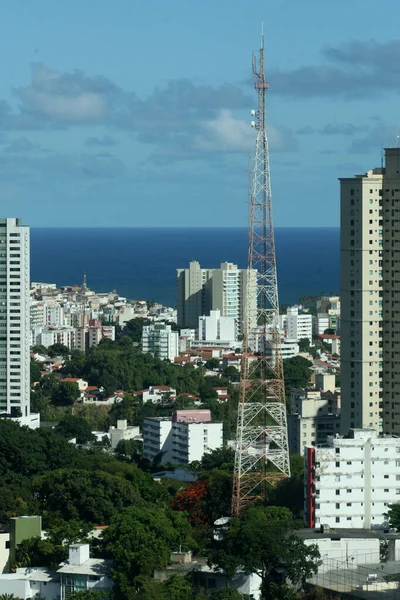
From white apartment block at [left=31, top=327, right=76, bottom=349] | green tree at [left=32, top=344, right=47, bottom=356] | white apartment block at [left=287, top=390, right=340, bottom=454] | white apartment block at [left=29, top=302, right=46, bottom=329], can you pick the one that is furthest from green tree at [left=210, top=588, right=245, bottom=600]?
white apartment block at [left=29, top=302, right=46, bottom=329]

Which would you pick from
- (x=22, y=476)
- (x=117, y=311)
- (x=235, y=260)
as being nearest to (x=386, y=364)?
(x=22, y=476)

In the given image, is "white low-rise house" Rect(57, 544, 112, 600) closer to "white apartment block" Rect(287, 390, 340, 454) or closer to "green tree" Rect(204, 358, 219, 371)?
"white apartment block" Rect(287, 390, 340, 454)

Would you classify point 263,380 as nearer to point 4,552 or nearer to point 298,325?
point 4,552

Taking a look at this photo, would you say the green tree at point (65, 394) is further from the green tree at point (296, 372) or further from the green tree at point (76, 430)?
the green tree at point (76, 430)

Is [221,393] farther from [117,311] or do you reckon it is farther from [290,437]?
[117,311]

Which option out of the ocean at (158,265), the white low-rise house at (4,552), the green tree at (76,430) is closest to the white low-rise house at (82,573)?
the white low-rise house at (4,552)

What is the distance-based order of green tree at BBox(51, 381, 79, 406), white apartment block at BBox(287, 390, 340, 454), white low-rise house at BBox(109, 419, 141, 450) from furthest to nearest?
1. green tree at BBox(51, 381, 79, 406)
2. white low-rise house at BBox(109, 419, 141, 450)
3. white apartment block at BBox(287, 390, 340, 454)

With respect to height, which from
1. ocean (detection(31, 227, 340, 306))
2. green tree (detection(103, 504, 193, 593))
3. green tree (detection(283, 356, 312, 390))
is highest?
ocean (detection(31, 227, 340, 306))
